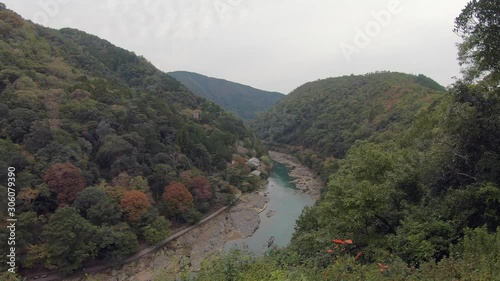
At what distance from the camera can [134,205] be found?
Answer: 22031 mm

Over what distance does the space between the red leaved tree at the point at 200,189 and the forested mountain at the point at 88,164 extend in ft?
0.27

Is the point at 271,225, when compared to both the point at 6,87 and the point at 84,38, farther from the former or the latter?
the point at 84,38

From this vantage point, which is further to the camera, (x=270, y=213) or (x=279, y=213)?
(x=279, y=213)

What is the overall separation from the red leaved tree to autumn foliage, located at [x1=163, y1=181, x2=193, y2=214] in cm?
179

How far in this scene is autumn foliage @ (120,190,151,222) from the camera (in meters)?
21.7

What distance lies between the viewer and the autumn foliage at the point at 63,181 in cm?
2010

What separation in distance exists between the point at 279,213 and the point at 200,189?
7.59m

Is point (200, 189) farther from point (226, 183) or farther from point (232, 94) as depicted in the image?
point (232, 94)

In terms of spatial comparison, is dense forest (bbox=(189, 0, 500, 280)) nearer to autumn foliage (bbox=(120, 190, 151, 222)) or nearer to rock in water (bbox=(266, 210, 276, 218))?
autumn foliage (bbox=(120, 190, 151, 222))

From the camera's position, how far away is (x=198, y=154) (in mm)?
33688

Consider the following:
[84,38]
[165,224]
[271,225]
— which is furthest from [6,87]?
[84,38]

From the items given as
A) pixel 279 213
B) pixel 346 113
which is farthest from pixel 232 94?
pixel 279 213

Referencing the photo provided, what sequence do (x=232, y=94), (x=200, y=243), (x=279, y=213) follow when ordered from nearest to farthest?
(x=200, y=243)
(x=279, y=213)
(x=232, y=94)

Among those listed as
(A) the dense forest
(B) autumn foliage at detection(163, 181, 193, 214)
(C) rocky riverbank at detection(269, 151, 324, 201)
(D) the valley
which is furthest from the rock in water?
(A) the dense forest
